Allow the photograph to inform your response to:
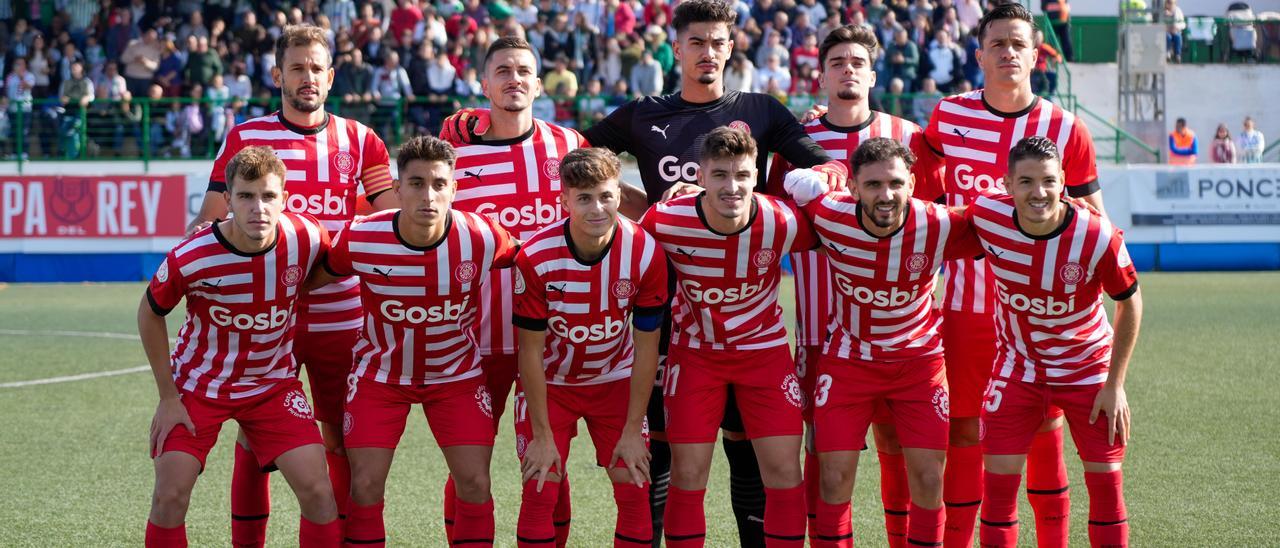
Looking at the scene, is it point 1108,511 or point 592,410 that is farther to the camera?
point 592,410

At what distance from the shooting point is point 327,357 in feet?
16.8

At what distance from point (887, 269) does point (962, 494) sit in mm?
987

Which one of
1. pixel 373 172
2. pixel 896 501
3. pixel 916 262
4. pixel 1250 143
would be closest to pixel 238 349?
pixel 373 172

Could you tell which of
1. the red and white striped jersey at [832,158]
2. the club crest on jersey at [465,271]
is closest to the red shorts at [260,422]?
the club crest on jersey at [465,271]

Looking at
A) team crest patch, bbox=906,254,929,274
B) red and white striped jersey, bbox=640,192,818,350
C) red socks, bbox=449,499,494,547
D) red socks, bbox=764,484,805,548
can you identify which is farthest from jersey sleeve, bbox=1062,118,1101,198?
red socks, bbox=449,499,494,547

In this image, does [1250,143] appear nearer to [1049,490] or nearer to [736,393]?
[1049,490]

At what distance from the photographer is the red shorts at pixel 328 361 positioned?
5.11 m

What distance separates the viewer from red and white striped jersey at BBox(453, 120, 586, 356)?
203 inches

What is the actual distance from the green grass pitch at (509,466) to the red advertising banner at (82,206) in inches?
261

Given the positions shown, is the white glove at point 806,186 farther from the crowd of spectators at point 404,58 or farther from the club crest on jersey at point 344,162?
the crowd of spectators at point 404,58

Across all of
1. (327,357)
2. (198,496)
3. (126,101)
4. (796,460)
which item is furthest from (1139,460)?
(126,101)

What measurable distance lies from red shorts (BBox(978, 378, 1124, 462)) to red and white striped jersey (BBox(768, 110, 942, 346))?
757 mm

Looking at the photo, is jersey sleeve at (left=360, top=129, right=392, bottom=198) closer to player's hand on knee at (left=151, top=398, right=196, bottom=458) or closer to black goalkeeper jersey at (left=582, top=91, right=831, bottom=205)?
black goalkeeper jersey at (left=582, top=91, right=831, bottom=205)

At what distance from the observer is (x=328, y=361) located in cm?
514
